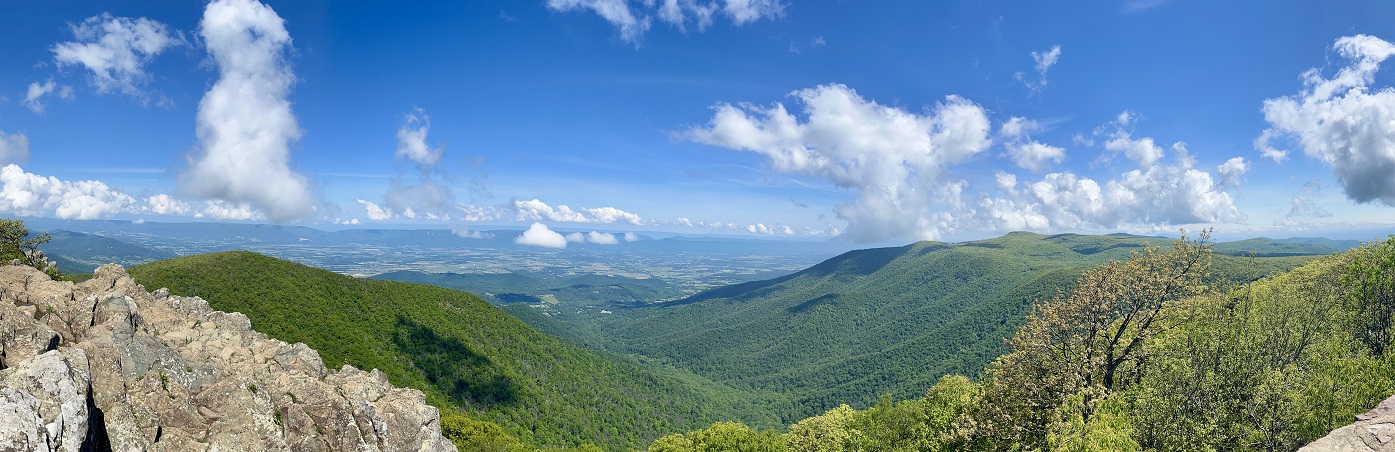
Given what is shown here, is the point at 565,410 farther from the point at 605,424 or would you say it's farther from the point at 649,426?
the point at 649,426

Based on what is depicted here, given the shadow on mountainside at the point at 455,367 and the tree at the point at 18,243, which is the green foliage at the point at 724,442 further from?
→ the shadow on mountainside at the point at 455,367

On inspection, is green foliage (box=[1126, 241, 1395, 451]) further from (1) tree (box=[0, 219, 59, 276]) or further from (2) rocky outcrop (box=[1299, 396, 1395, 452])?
(1) tree (box=[0, 219, 59, 276])

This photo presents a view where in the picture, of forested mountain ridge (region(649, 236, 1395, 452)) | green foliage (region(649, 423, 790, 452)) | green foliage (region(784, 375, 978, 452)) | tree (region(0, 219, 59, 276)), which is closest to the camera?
forested mountain ridge (region(649, 236, 1395, 452))

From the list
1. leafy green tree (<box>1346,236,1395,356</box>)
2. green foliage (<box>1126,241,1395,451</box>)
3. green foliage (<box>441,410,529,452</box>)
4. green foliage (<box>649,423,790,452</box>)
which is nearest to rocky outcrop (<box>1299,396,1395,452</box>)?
green foliage (<box>1126,241,1395,451</box>)

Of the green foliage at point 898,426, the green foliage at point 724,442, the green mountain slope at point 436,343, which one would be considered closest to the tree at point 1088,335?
the green foliage at point 898,426

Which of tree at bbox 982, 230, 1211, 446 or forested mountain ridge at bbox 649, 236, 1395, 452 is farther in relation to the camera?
tree at bbox 982, 230, 1211, 446
